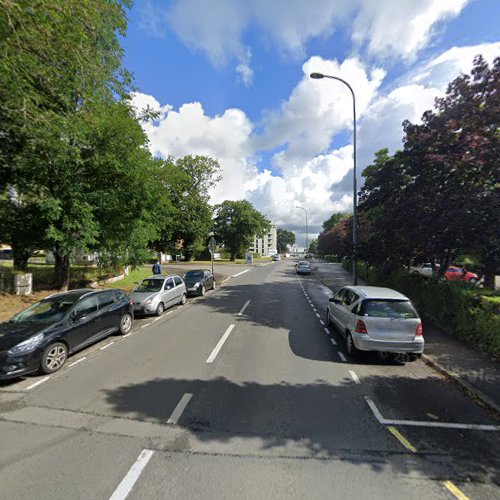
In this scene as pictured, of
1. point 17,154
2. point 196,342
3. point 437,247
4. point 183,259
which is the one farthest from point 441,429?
point 183,259

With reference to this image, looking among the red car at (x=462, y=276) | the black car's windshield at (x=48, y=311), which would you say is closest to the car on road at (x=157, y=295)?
the black car's windshield at (x=48, y=311)

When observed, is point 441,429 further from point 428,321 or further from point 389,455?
point 428,321

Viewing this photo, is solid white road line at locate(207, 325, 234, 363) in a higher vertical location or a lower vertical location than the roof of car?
lower

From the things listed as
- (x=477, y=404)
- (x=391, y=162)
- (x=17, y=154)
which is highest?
(x=391, y=162)

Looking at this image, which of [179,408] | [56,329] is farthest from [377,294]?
[56,329]

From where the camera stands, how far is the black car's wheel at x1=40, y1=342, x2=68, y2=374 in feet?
19.2

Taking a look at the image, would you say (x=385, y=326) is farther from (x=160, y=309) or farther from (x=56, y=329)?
(x=160, y=309)

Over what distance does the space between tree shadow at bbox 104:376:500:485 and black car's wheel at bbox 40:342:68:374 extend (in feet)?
5.67

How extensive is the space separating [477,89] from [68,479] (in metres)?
14.7

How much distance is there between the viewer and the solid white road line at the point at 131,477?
9.59 ft

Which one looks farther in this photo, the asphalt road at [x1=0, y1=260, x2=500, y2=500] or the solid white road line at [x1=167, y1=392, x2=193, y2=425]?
the solid white road line at [x1=167, y1=392, x2=193, y2=425]

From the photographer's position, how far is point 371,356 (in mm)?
7191

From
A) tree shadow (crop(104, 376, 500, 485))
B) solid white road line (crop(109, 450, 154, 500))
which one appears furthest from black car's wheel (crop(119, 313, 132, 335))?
solid white road line (crop(109, 450, 154, 500))

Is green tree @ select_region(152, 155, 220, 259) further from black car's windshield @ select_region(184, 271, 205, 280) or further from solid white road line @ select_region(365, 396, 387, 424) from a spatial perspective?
solid white road line @ select_region(365, 396, 387, 424)
